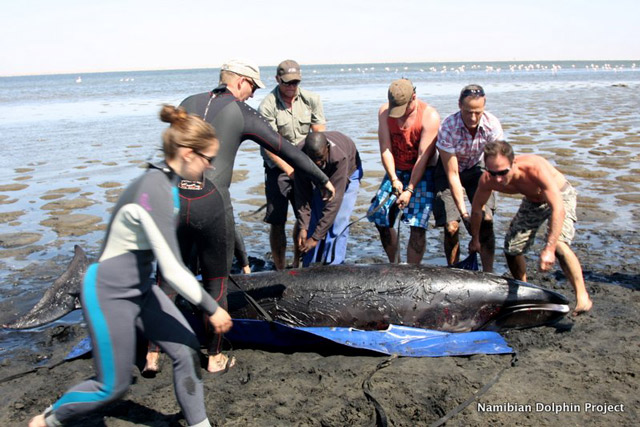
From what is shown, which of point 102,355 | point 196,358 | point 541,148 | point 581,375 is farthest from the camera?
point 541,148

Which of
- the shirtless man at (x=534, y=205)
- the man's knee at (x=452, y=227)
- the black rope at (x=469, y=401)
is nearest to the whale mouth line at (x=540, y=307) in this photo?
the shirtless man at (x=534, y=205)

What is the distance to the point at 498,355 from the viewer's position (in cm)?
498

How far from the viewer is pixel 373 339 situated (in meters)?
5.25

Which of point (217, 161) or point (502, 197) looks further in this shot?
point (502, 197)

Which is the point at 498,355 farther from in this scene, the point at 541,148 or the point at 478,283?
the point at 541,148

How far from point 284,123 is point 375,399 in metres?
3.47

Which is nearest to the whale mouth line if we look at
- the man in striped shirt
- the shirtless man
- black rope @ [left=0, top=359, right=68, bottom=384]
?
the shirtless man

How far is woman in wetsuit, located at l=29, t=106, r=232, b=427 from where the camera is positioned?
10.4ft

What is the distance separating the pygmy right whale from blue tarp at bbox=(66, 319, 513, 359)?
0.17 meters

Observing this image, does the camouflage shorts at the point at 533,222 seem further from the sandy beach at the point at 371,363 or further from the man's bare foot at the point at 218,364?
the man's bare foot at the point at 218,364

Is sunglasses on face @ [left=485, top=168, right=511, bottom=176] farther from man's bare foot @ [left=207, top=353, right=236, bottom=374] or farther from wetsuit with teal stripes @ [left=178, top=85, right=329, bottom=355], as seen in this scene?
man's bare foot @ [left=207, top=353, right=236, bottom=374]

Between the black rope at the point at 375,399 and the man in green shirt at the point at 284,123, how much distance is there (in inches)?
89.8

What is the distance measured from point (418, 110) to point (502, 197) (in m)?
4.70

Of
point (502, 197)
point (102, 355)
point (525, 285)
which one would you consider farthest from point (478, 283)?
point (502, 197)
